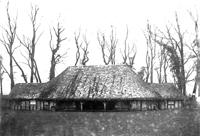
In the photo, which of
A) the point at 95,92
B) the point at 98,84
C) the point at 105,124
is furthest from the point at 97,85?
the point at 105,124

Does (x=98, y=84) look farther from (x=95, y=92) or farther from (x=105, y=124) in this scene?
(x=105, y=124)

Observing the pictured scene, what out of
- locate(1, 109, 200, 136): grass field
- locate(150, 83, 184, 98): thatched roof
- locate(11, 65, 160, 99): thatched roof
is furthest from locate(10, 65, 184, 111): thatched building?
locate(150, 83, 184, 98): thatched roof

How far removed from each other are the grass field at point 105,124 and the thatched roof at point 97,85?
12.4ft

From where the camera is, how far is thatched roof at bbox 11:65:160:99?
3409cm

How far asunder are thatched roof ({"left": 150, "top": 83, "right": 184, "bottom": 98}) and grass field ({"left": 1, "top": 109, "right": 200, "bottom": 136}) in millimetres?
9486

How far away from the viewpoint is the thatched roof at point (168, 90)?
4099 cm

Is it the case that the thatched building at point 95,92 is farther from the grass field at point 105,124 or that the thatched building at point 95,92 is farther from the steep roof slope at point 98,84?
the grass field at point 105,124

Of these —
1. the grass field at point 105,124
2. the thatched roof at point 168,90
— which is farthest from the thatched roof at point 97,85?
the thatched roof at point 168,90

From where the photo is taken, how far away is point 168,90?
42.3 m

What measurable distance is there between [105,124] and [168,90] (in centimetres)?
1605

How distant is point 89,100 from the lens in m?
33.7

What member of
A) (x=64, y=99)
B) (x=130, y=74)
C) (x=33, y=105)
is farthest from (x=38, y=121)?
(x=130, y=74)

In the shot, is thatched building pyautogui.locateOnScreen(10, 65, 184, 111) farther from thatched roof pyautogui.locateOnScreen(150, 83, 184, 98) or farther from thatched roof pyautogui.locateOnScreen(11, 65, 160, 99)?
thatched roof pyautogui.locateOnScreen(150, 83, 184, 98)

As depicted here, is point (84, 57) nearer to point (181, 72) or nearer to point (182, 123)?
point (181, 72)
